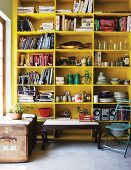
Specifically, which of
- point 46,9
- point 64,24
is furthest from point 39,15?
point 64,24

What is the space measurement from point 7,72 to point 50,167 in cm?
216

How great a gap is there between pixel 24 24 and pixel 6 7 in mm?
516

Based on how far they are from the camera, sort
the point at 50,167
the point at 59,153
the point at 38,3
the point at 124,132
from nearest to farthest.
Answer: the point at 50,167
the point at 59,153
the point at 124,132
the point at 38,3

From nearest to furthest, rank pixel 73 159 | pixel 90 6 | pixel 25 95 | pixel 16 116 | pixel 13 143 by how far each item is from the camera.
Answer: pixel 13 143 < pixel 73 159 < pixel 16 116 < pixel 90 6 < pixel 25 95

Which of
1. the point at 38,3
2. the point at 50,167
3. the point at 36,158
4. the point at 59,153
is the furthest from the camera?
the point at 38,3

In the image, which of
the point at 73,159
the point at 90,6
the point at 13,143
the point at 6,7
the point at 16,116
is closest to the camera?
the point at 13,143

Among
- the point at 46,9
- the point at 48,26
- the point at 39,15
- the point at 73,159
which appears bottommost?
the point at 73,159

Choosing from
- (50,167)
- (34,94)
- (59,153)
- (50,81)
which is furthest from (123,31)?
(50,167)

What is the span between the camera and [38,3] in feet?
17.3

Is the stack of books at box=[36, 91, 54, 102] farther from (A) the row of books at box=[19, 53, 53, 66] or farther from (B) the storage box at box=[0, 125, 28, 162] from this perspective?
(B) the storage box at box=[0, 125, 28, 162]

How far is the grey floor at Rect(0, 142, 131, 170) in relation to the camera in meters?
3.57

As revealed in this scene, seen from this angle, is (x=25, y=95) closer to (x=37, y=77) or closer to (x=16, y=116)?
(x=37, y=77)

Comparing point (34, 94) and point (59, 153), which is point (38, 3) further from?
point (59, 153)

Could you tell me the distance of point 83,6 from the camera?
4.96 metres
